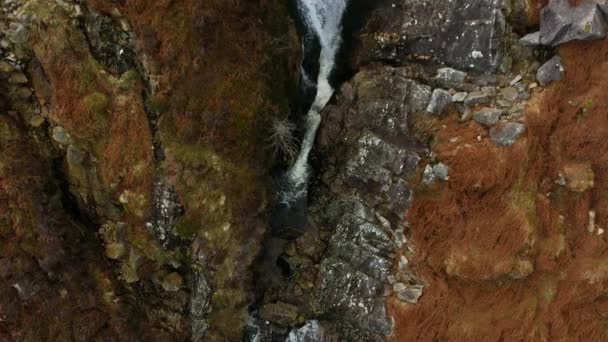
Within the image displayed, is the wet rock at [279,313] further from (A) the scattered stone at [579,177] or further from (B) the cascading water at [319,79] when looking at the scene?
(A) the scattered stone at [579,177]

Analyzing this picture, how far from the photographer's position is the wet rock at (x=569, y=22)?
11172 millimetres

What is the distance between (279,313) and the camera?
14914mm

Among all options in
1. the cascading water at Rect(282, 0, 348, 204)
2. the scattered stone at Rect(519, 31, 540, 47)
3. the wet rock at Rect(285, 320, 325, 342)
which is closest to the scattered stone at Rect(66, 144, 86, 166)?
the cascading water at Rect(282, 0, 348, 204)

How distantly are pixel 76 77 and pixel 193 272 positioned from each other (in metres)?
6.25

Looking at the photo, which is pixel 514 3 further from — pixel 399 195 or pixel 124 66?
pixel 124 66

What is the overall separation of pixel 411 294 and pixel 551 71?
276 inches

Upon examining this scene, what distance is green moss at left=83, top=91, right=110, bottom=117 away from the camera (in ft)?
40.4

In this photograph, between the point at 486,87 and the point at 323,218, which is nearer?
the point at 486,87

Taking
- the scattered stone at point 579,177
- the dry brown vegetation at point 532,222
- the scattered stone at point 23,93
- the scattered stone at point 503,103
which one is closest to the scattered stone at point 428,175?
the dry brown vegetation at point 532,222

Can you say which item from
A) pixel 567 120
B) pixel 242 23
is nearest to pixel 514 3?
pixel 567 120

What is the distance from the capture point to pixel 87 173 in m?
13.1

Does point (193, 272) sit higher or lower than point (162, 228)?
lower

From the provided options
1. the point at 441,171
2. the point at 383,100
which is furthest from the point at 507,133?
the point at 383,100

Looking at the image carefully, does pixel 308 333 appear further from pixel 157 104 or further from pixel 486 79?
pixel 486 79
